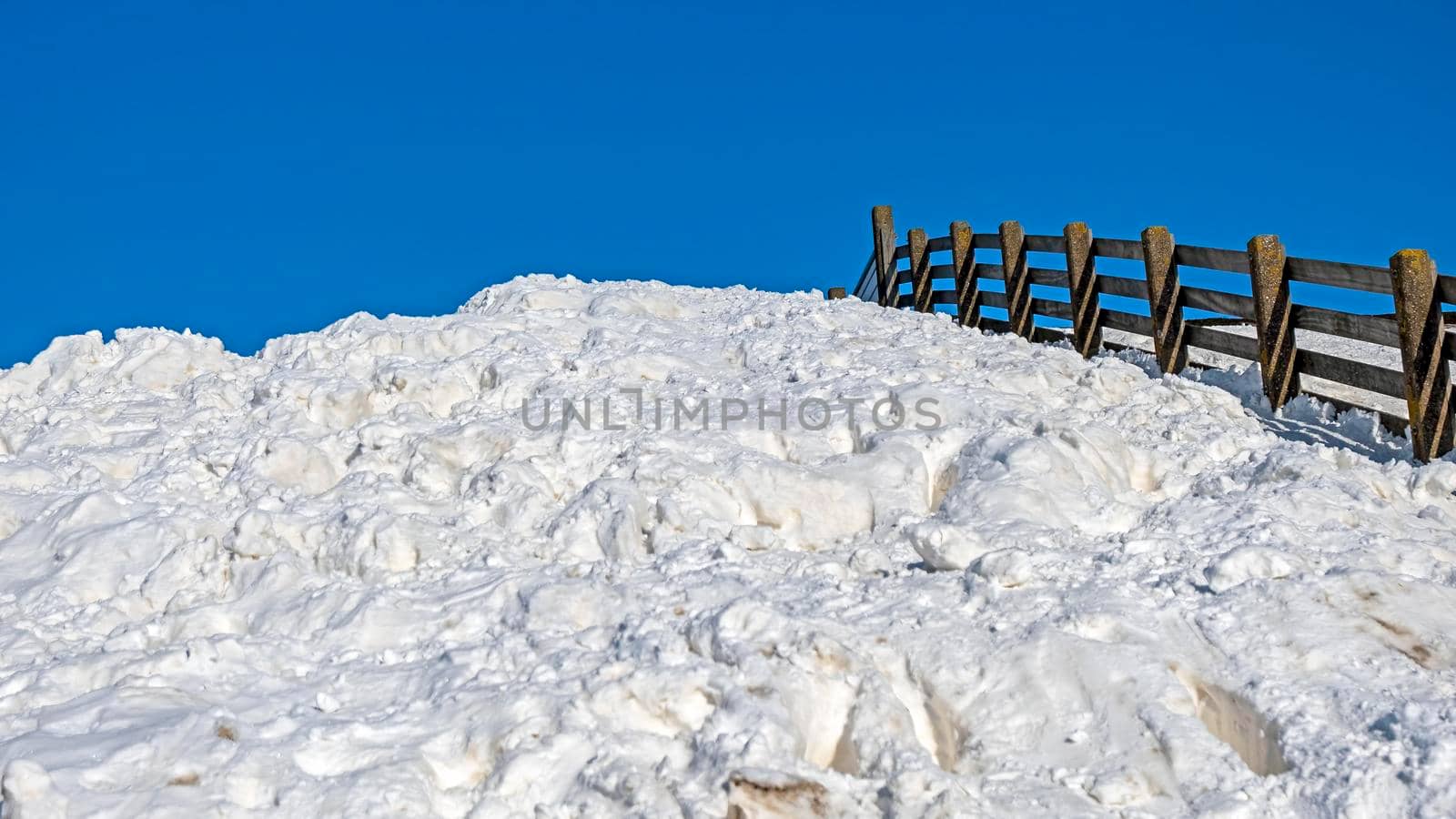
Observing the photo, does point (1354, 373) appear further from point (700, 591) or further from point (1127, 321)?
point (700, 591)

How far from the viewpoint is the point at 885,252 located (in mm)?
17094

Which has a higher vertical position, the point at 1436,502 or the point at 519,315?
the point at 519,315

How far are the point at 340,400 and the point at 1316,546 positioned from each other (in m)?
6.37

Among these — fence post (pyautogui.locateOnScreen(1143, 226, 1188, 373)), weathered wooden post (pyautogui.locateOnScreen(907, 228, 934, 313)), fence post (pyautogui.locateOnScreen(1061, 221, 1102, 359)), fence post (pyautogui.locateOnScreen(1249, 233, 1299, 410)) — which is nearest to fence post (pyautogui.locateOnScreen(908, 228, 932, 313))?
weathered wooden post (pyautogui.locateOnScreen(907, 228, 934, 313))

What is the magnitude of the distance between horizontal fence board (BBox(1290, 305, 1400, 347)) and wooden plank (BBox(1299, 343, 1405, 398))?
21cm

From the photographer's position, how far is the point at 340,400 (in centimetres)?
895

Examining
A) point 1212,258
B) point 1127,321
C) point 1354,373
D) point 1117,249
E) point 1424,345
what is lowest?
point 1354,373

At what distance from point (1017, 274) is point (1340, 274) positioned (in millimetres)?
4714

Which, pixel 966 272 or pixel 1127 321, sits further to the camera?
pixel 966 272

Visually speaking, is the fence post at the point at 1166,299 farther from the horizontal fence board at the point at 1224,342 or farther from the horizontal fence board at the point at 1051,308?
the horizontal fence board at the point at 1051,308

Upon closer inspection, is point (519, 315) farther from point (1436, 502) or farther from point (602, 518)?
point (1436, 502)

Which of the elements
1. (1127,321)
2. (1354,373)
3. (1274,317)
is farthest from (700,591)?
(1127,321)

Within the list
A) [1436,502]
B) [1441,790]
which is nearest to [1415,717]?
[1441,790]

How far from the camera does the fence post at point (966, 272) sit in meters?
14.9
